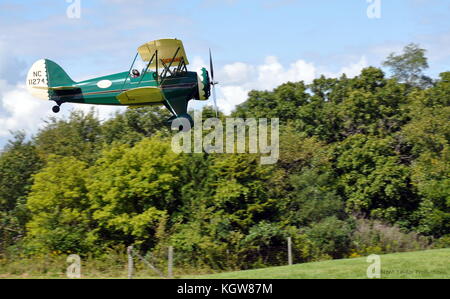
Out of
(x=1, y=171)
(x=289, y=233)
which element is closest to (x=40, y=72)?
(x=289, y=233)

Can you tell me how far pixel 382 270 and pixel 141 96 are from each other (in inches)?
357

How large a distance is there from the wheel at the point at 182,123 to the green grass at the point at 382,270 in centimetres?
519

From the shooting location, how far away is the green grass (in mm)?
13938

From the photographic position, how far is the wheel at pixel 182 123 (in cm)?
1884

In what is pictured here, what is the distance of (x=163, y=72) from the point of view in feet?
63.1

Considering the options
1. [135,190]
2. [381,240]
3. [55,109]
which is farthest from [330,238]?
[55,109]

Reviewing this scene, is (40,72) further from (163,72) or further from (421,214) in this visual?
(421,214)

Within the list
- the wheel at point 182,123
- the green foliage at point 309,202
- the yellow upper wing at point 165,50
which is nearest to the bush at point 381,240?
the green foliage at point 309,202

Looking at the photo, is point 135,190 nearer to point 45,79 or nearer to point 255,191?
point 255,191

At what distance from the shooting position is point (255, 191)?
2888 centimetres

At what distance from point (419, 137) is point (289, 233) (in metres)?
12.7

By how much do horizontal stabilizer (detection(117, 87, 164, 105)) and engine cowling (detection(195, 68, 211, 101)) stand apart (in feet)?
4.21

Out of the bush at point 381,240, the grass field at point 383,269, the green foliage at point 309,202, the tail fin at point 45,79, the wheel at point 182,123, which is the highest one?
the tail fin at point 45,79

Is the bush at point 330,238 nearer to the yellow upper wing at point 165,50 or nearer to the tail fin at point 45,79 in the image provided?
the yellow upper wing at point 165,50
